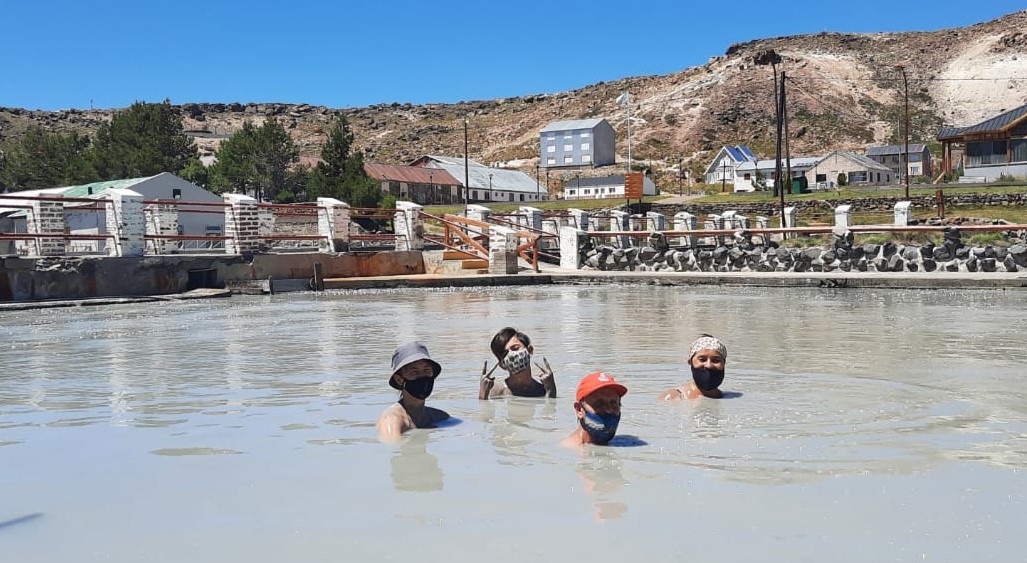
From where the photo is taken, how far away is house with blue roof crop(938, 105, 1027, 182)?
53219mm

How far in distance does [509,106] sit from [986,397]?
177286 mm

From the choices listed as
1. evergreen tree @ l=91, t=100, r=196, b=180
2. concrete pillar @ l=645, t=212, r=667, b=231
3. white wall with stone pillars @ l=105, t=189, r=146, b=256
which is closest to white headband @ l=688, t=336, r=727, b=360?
white wall with stone pillars @ l=105, t=189, r=146, b=256

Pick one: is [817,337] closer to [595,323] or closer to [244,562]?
[595,323]

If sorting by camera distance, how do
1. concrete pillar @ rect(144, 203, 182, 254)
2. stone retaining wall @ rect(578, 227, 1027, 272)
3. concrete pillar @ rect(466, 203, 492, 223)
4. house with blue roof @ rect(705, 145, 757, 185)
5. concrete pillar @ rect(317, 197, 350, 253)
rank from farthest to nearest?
house with blue roof @ rect(705, 145, 757, 185), concrete pillar @ rect(466, 203, 492, 223), concrete pillar @ rect(317, 197, 350, 253), stone retaining wall @ rect(578, 227, 1027, 272), concrete pillar @ rect(144, 203, 182, 254)

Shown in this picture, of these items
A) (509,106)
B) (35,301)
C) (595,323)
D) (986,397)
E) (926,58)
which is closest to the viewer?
(986,397)

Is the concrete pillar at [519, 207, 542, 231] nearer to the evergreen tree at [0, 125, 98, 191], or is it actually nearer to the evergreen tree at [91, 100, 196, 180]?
the evergreen tree at [91, 100, 196, 180]

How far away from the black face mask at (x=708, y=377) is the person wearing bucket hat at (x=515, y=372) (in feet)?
3.68

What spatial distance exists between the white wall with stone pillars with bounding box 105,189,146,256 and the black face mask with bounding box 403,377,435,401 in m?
15.0

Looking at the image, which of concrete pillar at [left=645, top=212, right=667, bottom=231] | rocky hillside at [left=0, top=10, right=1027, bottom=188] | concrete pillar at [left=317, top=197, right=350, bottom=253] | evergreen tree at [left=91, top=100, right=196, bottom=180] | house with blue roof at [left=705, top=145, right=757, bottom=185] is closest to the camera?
concrete pillar at [left=317, top=197, right=350, bottom=253]

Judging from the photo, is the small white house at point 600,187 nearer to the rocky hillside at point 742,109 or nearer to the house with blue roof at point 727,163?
the house with blue roof at point 727,163

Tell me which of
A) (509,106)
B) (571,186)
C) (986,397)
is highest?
(509,106)

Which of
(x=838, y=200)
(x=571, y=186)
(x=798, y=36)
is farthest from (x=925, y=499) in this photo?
(x=798, y=36)

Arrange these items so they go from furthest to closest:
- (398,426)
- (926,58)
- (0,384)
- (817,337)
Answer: (926,58), (817,337), (0,384), (398,426)

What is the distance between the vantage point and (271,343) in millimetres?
11797
